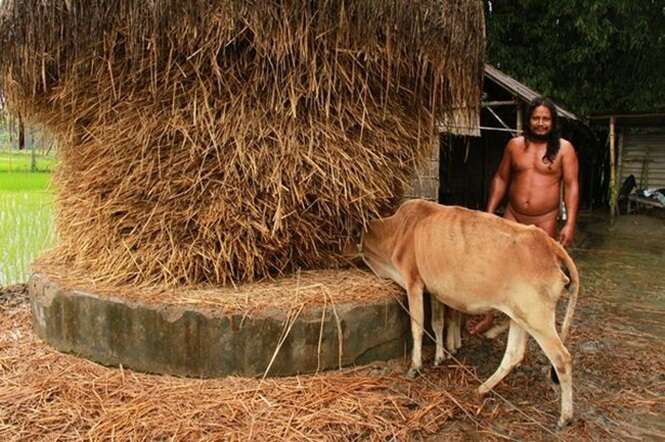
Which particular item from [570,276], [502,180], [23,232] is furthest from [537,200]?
[23,232]

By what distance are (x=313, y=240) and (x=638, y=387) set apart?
225 cm

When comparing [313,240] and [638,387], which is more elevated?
[313,240]

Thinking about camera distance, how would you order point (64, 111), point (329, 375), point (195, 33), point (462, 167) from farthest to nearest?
point (462, 167)
point (64, 111)
point (329, 375)
point (195, 33)

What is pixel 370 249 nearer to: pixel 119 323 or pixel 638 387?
pixel 119 323

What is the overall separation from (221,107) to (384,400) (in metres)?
1.95

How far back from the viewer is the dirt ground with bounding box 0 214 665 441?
8.66ft

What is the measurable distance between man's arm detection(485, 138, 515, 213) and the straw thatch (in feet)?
2.38

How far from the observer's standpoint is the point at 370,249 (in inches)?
144

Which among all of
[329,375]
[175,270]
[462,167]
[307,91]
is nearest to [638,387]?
[329,375]

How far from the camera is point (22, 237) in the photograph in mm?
6047

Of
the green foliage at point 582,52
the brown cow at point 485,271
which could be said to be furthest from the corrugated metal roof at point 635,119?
the brown cow at point 485,271

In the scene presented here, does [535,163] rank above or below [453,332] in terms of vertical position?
above

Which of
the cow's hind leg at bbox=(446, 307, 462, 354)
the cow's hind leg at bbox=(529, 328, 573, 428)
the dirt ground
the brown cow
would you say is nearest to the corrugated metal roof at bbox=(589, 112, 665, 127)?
the dirt ground

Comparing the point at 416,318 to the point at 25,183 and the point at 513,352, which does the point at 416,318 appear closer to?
the point at 513,352
